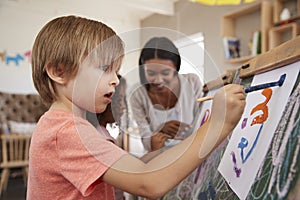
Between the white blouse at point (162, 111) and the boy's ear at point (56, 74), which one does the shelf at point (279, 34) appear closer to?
the white blouse at point (162, 111)

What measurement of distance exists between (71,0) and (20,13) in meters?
0.74

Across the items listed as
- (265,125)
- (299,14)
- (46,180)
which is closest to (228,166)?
(265,125)

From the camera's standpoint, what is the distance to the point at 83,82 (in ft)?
1.65

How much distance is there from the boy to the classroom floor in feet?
7.69

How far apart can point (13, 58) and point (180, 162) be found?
4137mm

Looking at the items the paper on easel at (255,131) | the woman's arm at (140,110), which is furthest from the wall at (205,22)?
the paper on easel at (255,131)

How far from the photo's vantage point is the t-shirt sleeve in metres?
0.45

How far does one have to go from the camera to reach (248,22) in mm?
3021

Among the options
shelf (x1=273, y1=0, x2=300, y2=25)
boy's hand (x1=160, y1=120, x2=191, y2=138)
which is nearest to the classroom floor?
boy's hand (x1=160, y1=120, x2=191, y2=138)

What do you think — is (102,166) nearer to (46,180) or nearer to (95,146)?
(95,146)

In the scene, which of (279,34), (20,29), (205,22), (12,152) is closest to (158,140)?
(279,34)

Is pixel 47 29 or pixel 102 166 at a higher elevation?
pixel 47 29

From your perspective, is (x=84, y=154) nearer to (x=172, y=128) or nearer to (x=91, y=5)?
(x=172, y=128)

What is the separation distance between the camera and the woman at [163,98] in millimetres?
713
